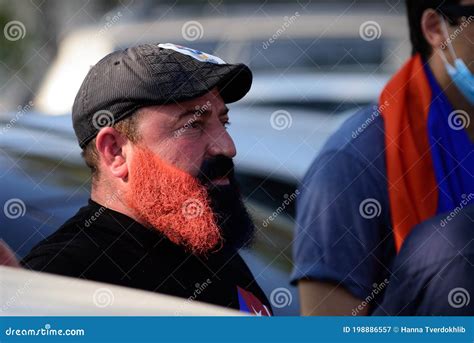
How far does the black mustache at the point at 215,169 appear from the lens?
10.1 feet

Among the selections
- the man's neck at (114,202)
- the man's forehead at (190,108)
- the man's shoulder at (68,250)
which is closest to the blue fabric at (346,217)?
the man's forehead at (190,108)

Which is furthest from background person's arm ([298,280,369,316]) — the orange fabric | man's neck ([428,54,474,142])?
man's neck ([428,54,474,142])

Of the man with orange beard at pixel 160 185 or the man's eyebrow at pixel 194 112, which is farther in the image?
the man's eyebrow at pixel 194 112

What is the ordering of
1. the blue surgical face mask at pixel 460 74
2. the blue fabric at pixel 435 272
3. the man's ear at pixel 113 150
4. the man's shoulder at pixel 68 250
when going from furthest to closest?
the blue surgical face mask at pixel 460 74 < the man's ear at pixel 113 150 < the man's shoulder at pixel 68 250 < the blue fabric at pixel 435 272

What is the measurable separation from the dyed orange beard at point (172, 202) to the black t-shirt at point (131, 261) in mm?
45

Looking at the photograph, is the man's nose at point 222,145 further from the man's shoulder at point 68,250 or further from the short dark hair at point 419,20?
the short dark hair at point 419,20

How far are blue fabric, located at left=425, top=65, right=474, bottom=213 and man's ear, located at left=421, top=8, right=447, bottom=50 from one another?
96mm

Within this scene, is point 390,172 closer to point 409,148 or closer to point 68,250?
point 409,148

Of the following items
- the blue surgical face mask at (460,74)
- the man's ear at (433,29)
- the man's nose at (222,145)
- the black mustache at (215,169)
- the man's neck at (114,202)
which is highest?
the man's ear at (433,29)

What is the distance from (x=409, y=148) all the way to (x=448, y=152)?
0.15m

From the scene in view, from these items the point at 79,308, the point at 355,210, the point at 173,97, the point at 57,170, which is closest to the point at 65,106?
the point at 57,170

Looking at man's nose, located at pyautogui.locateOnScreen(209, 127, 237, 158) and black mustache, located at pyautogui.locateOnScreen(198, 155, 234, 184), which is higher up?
man's nose, located at pyautogui.locateOnScreen(209, 127, 237, 158)

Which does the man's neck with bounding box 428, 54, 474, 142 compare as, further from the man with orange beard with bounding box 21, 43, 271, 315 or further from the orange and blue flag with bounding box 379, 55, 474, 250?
the man with orange beard with bounding box 21, 43, 271, 315

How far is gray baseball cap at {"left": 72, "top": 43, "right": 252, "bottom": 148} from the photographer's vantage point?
2.90m
